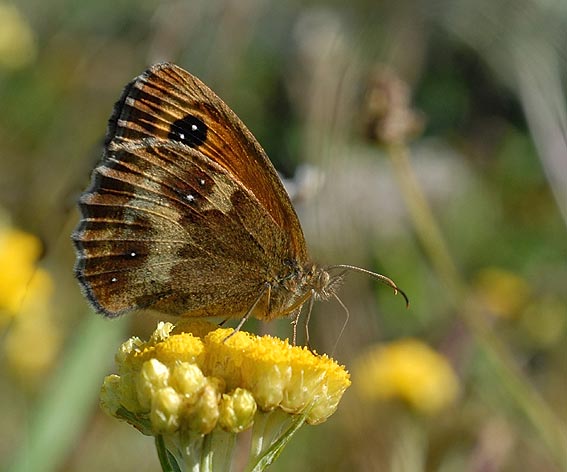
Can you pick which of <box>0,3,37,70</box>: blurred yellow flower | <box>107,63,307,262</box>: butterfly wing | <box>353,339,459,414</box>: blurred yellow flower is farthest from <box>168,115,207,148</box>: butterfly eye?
<box>0,3,37,70</box>: blurred yellow flower

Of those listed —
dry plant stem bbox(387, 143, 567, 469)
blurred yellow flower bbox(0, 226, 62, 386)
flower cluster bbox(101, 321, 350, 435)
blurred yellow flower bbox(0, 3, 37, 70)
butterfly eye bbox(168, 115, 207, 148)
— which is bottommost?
blurred yellow flower bbox(0, 226, 62, 386)

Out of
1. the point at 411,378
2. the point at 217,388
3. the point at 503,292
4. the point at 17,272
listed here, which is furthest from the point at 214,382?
the point at 503,292

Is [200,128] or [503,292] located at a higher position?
[200,128]

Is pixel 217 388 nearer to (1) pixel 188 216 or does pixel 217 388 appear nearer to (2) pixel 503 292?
(1) pixel 188 216

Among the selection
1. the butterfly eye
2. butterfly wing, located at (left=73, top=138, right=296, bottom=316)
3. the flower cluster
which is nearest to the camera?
the flower cluster

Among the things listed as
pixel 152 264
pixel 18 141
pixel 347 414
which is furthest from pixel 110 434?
pixel 18 141

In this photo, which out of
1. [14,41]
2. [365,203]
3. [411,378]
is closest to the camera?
[411,378]

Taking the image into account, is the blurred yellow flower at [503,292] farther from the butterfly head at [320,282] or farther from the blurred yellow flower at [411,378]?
the butterfly head at [320,282]

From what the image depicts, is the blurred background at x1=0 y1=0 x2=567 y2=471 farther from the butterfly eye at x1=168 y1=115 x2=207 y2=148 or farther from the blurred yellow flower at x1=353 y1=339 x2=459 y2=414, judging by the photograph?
the butterfly eye at x1=168 y1=115 x2=207 y2=148
